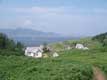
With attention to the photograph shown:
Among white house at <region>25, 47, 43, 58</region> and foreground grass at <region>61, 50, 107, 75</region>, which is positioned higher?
white house at <region>25, 47, 43, 58</region>

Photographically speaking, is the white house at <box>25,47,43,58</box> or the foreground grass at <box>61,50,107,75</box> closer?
the foreground grass at <box>61,50,107,75</box>

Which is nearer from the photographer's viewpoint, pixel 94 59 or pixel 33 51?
pixel 94 59

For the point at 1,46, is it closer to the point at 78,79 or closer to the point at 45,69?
the point at 45,69

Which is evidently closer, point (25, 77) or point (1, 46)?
point (25, 77)

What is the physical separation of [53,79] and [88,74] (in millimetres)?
5234

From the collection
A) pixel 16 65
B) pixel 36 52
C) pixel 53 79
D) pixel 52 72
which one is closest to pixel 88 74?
pixel 52 72

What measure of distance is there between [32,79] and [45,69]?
4922 mm

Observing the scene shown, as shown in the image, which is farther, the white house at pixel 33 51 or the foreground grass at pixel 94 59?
the white house at pixel 33 51

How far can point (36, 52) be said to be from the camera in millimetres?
91188

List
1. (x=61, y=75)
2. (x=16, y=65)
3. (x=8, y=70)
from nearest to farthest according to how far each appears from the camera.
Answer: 1. (x=61, y=75)
2. (x=8, y=70)
3. (x=16, y=65)

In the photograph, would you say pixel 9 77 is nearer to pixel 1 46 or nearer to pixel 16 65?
pixel 16 65

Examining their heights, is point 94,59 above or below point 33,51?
below

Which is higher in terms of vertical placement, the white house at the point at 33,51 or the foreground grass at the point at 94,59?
the white house at the point at 33,51

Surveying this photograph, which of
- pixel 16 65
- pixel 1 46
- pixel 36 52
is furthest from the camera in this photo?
pixel 36 52
